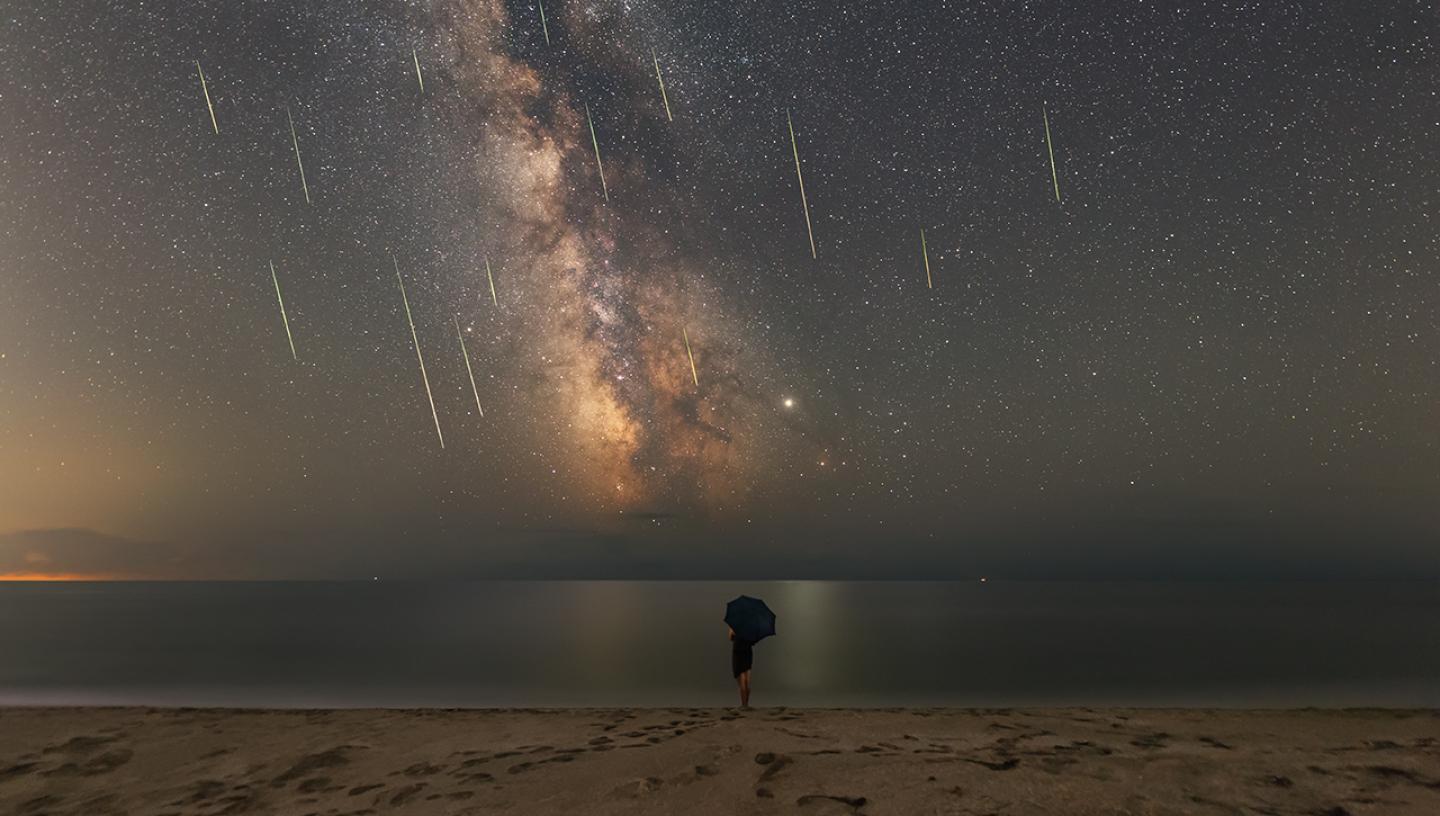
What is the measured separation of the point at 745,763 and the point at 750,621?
5.36 m

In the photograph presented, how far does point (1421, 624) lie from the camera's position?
77062 millimetres

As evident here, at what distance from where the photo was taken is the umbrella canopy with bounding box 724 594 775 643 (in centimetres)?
1448

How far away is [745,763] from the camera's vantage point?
362 inches

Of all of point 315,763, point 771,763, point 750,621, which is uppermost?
point 750,621

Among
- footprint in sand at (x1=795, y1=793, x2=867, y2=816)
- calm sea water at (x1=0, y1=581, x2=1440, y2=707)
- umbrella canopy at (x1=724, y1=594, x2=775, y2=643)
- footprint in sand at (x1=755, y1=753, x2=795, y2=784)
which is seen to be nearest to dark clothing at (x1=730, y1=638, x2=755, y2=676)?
umbrella canopy at (x1=724, y1=594, x2=775, y2=643)

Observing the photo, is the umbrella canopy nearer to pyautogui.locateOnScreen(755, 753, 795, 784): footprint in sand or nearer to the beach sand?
the beach sand

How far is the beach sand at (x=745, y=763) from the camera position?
7984 mm

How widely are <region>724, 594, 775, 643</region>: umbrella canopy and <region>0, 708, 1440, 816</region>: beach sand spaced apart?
159 cm

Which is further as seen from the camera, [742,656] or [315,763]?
[742,656]

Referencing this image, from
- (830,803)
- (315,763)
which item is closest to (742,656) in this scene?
(830,803)

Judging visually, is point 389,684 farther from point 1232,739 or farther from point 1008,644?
point 1008,644

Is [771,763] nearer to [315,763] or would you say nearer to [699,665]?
[315,763]

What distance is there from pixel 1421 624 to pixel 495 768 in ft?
334

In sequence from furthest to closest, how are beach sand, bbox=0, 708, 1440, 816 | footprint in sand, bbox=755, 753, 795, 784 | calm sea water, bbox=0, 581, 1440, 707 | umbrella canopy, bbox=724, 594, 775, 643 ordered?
calm sea water, bbox=0, 581, 1440, 707, umbrella canopy, bbox=724, 594, 775, 643, footprint in sand, bbox=755, 753, 795, 784, beach sand, bbox=0, 708, 1440, 816
